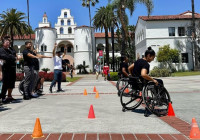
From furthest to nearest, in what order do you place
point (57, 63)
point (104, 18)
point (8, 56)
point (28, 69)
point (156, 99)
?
point (104, 18) → point (57, 63) → point (28, 69) → point (8, 56) → point (156, 99)

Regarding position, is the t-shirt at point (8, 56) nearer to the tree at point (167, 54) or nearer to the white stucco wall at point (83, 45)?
the tree at point (167, 54)

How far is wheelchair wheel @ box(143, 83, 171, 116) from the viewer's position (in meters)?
4.88

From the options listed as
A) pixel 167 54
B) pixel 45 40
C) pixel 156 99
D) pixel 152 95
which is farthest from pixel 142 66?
pixel 45 40

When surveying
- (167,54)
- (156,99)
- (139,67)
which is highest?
(167,54)

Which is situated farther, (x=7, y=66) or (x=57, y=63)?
(x=57, y=63)

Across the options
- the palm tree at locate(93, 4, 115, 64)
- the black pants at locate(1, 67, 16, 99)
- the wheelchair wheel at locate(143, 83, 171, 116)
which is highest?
the palm tree at locate(93, 4, 115, 64)

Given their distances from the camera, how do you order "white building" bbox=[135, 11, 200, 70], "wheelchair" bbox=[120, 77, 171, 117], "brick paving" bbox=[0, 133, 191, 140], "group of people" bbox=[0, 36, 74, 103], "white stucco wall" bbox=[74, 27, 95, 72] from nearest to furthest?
"brick paving" bbox=[0, 133, 191, 140], "wheelchair" bbox=[120, 77, 171, 117], "group of people" bbox=[0, 36, 74, 103], "white building" bbox=[135, 11, 200, 70], "white stucco wall" bbox=[74, 27, 95, 72]

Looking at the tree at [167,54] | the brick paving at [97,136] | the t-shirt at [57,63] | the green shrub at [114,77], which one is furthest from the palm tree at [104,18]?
the brick paving at [97,136]

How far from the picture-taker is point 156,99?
4949 mm

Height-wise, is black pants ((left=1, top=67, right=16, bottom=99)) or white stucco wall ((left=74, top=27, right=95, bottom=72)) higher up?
white stucco wall ((left=74, top=27, right=95, bottom=72))

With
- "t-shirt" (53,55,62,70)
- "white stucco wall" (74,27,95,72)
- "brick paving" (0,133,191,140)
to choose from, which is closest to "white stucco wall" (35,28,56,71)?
"white stucco wall" (74,27,95,72)

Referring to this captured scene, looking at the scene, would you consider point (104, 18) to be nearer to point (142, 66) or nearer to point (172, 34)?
point (172, 34)

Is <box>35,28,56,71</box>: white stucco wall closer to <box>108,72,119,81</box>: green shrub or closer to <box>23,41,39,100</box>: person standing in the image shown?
<box>108,72,119,81</box>: green shrub

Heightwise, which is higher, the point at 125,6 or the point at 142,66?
the point at 125,6
